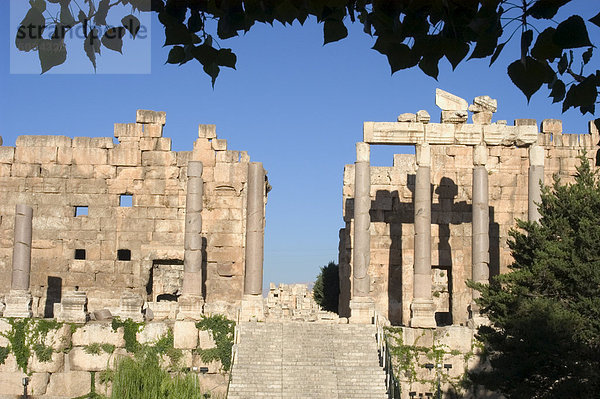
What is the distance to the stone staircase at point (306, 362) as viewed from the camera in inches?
918

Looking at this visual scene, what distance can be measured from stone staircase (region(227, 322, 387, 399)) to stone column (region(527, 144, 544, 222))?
6516mm

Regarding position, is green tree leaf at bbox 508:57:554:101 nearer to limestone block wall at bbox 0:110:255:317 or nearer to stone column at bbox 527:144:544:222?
stone column at bbox 527:144:544:222

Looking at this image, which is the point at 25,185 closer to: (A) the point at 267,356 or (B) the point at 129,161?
(B) the point at 129,161

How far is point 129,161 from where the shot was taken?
106 ft

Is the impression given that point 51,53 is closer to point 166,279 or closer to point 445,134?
point 445,134

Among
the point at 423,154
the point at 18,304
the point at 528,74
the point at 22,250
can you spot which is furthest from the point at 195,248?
the point at 528,74

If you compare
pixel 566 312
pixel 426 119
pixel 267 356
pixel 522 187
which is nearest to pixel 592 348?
pixel 566 312

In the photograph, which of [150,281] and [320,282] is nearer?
[150,281]

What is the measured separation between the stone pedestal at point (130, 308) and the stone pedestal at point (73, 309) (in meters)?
1.07

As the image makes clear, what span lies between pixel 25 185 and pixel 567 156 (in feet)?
63.1

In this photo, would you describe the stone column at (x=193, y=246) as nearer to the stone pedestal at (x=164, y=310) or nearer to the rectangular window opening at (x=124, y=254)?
the stone pedestal at (x=164, y=310)

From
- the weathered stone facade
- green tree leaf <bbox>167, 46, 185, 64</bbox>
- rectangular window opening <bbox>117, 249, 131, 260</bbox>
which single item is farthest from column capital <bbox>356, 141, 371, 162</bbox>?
green tree leaf <bbox>167, 46, 185, 64</bbox>

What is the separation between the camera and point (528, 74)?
6344 mm

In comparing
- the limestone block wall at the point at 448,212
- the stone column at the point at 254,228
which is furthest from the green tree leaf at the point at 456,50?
the limestone block wall at the point at 448,212
